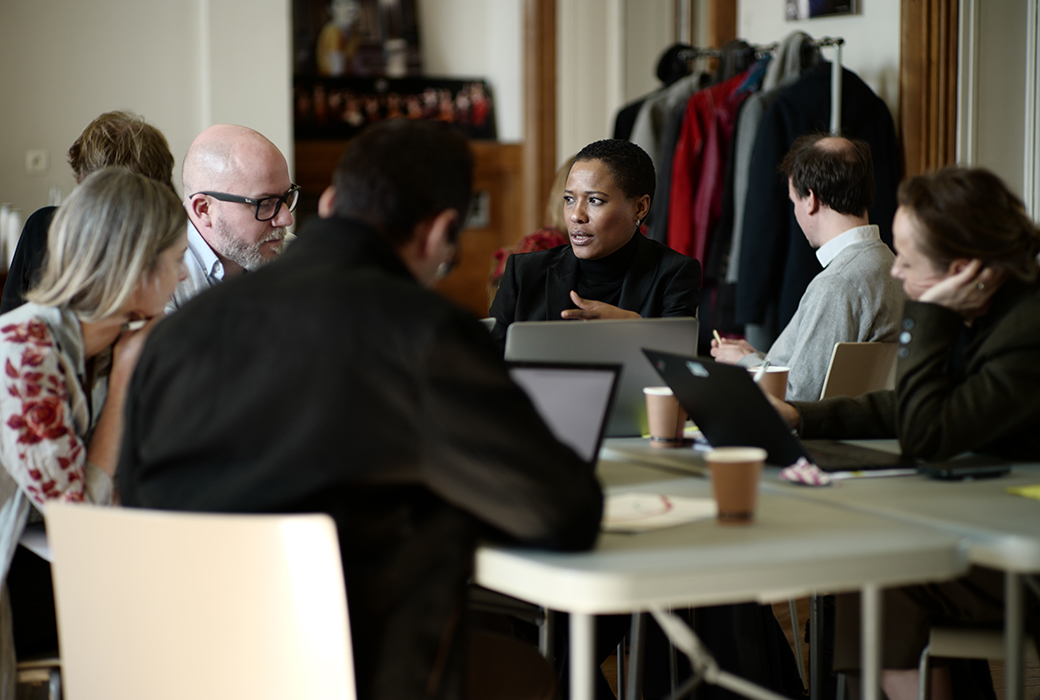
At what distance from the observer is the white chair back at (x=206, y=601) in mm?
1130

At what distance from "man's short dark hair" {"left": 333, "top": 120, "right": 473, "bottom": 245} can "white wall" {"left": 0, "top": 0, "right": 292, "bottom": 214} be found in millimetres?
3863

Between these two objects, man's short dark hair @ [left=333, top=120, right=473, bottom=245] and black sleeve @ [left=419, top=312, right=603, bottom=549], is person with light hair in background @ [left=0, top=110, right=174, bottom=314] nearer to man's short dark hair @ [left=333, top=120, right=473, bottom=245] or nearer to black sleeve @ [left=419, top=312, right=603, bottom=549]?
man's short dark hair @ [left=333, top=120, right=473, bottom=245]

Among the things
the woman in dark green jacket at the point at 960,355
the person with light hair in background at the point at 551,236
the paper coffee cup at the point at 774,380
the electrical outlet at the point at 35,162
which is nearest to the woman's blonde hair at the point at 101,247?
the paper coffee cup at the point at 774,380

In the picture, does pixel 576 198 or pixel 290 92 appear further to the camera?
pixel 290 92

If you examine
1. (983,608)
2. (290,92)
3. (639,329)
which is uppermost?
(290,92)

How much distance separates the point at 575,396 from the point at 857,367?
1.05 meters

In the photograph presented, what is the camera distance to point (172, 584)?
3.85ft

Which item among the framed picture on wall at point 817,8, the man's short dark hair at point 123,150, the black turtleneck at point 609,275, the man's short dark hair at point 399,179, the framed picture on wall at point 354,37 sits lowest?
the black turtleneck at point 609,275

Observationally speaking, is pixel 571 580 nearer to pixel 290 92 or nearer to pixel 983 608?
pixel 983 608

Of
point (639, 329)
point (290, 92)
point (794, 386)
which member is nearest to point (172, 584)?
point (639, 329)

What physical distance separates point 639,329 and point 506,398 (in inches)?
30.6

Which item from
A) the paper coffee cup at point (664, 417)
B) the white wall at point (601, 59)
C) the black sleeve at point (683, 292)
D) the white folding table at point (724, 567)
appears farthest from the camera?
the white wall at point (601, 59)

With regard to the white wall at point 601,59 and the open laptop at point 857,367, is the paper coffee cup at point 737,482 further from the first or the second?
the white wall at point 601,59

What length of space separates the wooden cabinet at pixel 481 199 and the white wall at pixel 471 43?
19 centimetres
